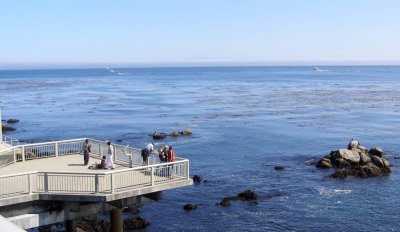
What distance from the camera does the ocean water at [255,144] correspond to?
37.5 meters

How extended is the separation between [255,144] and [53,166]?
133 feet

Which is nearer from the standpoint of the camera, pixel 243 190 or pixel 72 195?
pixel 72 195

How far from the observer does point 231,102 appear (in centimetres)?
12300

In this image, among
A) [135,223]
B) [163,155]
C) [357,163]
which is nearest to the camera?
[163,155]

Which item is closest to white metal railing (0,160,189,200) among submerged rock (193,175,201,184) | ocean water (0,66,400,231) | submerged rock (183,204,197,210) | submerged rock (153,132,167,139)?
ocean water (0,66,400,231)

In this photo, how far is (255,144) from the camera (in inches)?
2534

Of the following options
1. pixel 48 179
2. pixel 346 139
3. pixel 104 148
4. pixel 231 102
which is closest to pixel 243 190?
pixel 104 148

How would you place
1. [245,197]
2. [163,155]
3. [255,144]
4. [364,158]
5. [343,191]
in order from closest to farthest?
[163,155] < [245,197] < [343,191] < [364,158] < [255,144]

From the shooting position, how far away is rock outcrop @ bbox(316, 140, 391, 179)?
49513 millimetres

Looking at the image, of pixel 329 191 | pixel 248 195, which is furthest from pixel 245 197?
pixel 329 191

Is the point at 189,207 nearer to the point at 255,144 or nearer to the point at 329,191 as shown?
the point at 329,191

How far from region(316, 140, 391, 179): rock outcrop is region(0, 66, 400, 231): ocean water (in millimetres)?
A: 1197

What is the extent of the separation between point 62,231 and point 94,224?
2180 mm

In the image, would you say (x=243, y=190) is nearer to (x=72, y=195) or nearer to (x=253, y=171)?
(x=253, y=171)
